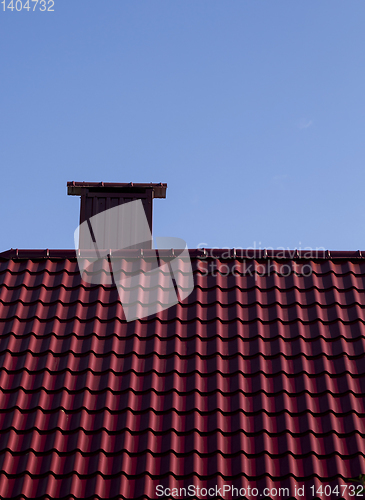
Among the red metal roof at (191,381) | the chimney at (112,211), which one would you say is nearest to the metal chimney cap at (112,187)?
the chimney at (112,211)

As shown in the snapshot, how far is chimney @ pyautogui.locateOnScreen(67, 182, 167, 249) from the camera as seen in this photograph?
8.23 metres

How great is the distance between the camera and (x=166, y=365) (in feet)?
19.6

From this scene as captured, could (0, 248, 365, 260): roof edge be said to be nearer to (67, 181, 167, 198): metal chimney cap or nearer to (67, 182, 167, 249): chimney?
(67, 182, 167, 249): chimney

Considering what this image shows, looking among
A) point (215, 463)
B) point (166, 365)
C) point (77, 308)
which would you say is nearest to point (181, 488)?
point (215, 463)

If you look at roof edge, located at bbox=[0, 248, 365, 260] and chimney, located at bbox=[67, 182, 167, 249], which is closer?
roof edge, located at bbox=[0, 248, 365, 260]
